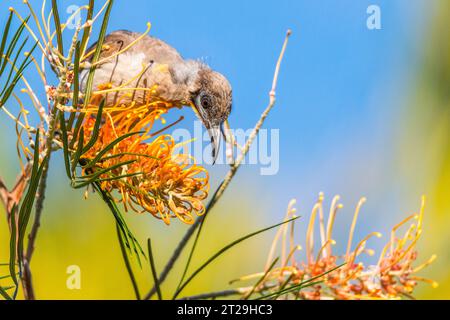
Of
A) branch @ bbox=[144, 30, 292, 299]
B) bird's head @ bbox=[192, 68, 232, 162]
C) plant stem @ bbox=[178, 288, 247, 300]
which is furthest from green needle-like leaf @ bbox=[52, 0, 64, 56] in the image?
bird's head @ bbox=[192, 68, 232, 162]

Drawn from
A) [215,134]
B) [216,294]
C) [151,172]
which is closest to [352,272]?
[216,294]

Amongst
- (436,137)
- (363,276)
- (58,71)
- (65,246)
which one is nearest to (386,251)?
(363,276)

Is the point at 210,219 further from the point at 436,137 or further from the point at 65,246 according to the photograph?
the point at 436,137

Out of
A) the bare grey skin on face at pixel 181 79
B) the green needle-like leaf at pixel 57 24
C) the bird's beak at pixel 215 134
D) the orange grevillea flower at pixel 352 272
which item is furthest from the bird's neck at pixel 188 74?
the green needle-like leaf at pixel 57 24

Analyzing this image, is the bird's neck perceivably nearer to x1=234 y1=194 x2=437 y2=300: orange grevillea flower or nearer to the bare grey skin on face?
the bare grey skin on face

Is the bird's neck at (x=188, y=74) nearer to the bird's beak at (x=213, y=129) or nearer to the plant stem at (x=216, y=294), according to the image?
the bird's beak at (x=213, y=129)
